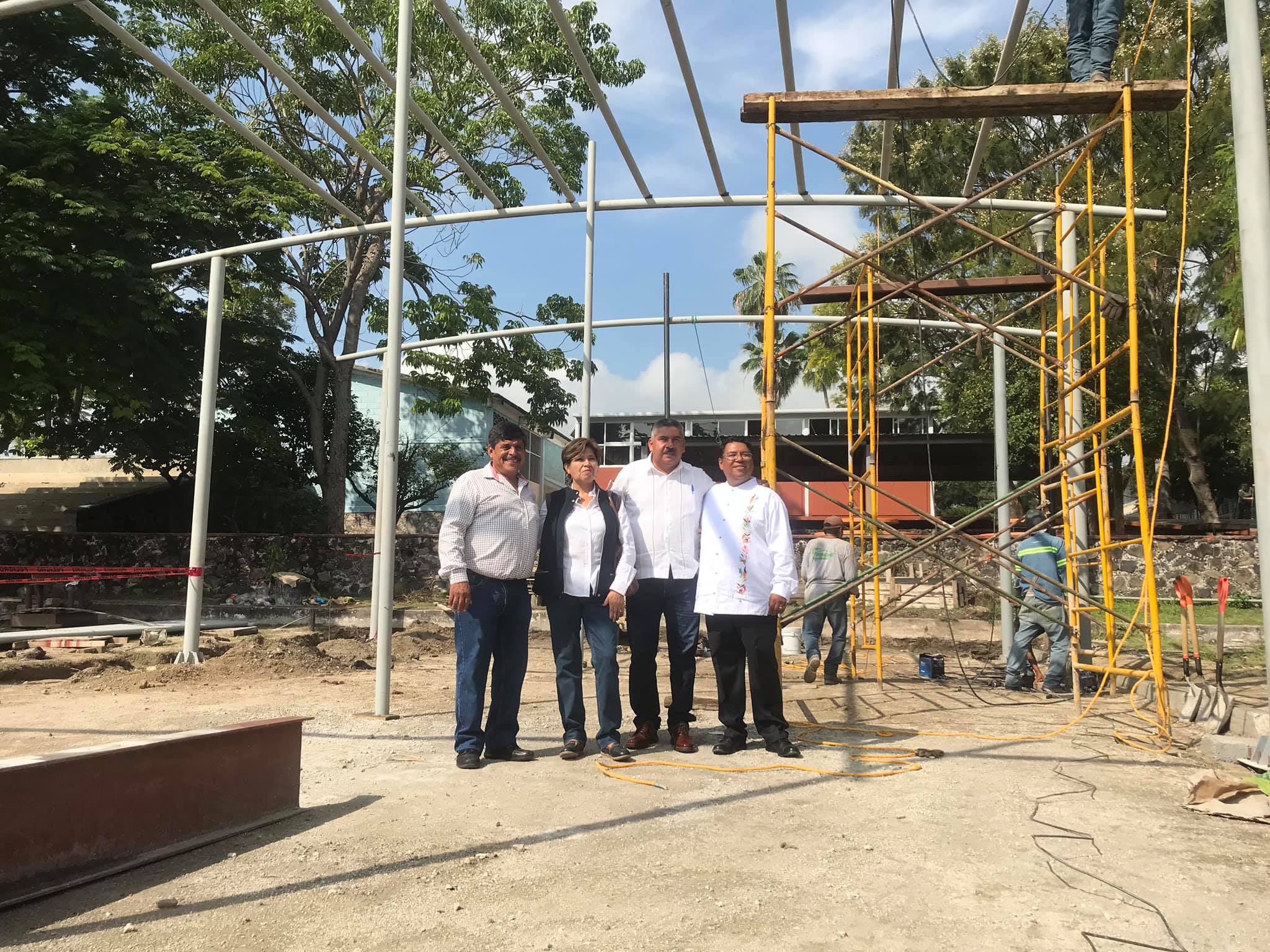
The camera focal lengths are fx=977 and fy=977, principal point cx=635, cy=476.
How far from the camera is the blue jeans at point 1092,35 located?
6871 millimetres

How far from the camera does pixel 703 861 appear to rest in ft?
12.0

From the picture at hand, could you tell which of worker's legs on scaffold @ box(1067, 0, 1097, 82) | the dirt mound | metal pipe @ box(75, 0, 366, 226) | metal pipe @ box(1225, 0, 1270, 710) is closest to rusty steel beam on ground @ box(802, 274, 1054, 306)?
worker's legs on scaffold @ box(1067, 0, 1097, 82)

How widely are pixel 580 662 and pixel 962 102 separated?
454 cm

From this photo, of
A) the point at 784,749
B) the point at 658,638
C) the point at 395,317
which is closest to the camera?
the point at 784,749

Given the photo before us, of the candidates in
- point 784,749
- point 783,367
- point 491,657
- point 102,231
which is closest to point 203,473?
point 491,657

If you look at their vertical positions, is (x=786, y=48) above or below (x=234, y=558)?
above

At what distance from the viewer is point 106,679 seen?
373 inches

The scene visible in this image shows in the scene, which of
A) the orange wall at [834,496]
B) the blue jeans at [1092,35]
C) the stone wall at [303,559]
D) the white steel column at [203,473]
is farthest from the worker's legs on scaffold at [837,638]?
the orange wall at [834,496]

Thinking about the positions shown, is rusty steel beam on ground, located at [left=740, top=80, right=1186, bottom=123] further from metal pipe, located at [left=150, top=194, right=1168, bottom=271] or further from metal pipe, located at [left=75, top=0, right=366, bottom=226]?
metal pipe, located at [left=75, top=0, right=366, bottom=226]

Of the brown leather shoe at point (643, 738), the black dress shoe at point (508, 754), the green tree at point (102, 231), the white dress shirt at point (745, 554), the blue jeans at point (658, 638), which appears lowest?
the black dress shoe at point (508, 754)

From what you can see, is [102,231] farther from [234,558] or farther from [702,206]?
[702,206]

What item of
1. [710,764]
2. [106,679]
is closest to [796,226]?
[710,764]

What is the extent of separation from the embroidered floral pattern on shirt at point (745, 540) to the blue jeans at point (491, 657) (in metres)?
1.26

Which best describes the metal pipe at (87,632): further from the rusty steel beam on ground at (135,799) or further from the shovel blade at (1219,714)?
the shovel blade at (1219,714)
